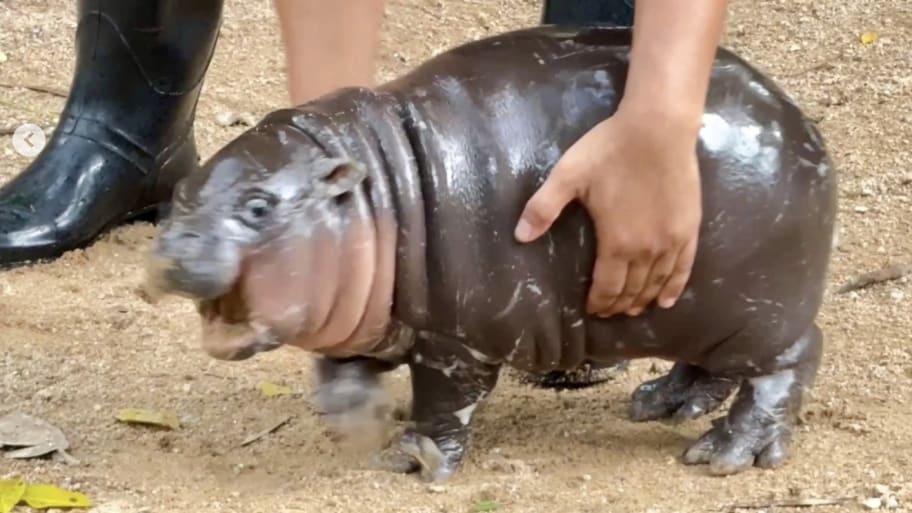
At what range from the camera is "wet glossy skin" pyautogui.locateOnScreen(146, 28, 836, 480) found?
1.35 metres

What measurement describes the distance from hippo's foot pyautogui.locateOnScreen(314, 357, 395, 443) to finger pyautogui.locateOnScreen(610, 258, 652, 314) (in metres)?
0.24

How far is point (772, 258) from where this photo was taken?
1.43 meters

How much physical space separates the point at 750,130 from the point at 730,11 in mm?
2002

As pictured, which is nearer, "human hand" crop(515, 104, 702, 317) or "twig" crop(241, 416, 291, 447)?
"human hand" crop(515, 104, 702, 317)

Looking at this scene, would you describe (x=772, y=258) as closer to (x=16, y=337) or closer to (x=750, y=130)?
(x=750, y=130)

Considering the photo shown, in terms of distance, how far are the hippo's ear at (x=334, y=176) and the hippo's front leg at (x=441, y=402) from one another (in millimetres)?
179

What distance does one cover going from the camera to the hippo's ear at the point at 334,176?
4.28 ft

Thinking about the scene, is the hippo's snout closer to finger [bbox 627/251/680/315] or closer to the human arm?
the human arm

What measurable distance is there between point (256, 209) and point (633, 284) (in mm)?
370

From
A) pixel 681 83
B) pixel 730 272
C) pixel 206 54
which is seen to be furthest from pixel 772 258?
pixel 206 54

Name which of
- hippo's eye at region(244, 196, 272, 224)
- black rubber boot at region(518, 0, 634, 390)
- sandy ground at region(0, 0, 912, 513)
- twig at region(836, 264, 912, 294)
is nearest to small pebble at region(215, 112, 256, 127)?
sandy ground at region(0, 0, 912, 513)

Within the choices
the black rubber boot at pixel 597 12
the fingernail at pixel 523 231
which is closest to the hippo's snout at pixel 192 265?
the fingernail at pixel 523 231

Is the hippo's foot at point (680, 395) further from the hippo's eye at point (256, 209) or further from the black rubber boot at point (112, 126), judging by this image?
the black rubber boot at point (112, 126)

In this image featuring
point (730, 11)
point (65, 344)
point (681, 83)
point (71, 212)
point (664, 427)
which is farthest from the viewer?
point (730, 11)
